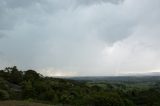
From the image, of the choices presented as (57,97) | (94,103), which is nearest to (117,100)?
(94,103)

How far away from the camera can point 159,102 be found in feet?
296

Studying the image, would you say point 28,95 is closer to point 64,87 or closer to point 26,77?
point 64,87

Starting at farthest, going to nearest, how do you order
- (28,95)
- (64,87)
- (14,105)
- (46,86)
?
(64,87) → (46,86) → (28,95) → (14,105)

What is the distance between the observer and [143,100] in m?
106

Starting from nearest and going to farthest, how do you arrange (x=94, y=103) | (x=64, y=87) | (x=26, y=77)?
1. (x=94, y=103)
2. (x=64, y=87)
3. (x=26, y=77)

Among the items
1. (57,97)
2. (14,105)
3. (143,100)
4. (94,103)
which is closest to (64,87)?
(57,97)

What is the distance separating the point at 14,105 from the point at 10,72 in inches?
2909

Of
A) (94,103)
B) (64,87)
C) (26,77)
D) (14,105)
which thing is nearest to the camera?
(14,105)

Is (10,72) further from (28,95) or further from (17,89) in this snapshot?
(28,95)

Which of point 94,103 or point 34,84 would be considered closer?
point 94,103

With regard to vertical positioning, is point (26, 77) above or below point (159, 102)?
above

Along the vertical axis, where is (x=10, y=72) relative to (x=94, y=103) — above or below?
above

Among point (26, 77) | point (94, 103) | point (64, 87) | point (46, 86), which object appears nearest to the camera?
point (94, 103)

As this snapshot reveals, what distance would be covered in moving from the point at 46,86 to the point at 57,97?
828cm
